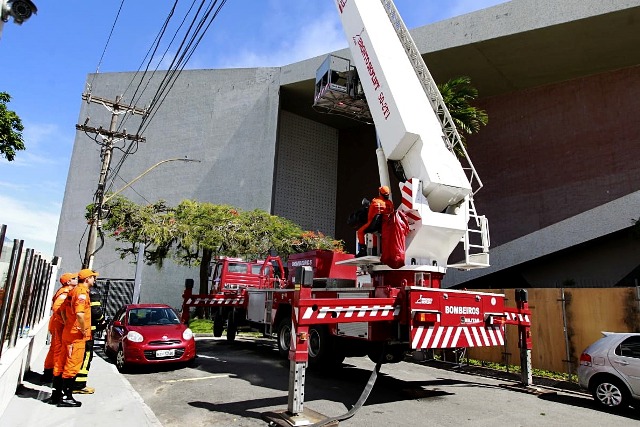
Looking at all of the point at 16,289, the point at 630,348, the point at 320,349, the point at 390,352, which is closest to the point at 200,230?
the point at 320,349

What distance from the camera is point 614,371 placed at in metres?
6.96

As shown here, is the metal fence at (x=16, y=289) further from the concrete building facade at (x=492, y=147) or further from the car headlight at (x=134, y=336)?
the concrete building facade at (x=492, y=147)

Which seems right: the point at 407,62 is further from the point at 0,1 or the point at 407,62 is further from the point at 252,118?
the point at 252,118

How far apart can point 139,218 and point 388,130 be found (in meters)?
17.2

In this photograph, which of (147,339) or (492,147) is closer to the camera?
(147,339)

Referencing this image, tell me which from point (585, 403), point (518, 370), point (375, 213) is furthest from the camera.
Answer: point (518, 370)

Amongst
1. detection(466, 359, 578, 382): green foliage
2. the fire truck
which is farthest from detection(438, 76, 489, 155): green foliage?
detection(466, 359, 578, 382): green foliage

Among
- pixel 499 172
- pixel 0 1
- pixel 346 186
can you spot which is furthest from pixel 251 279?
pixel 346 186

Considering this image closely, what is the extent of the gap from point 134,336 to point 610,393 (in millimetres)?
9279

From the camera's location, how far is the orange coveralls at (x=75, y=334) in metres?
5.88

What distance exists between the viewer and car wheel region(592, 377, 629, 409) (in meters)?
6.85

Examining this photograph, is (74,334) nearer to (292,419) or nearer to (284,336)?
(292,419)

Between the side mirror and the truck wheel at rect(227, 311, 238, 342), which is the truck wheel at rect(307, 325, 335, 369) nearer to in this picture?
the truck wheel at rect(227, 311, 238, 342)

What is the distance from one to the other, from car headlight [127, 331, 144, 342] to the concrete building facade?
1968 centimetres
